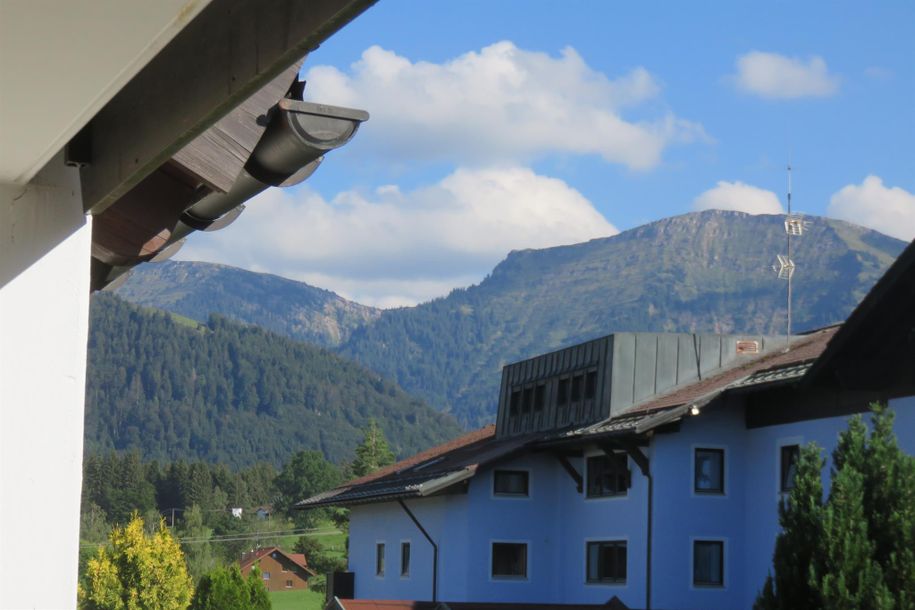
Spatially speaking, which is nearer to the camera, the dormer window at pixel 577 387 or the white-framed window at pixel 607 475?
the white-framed window at pixel 607 475

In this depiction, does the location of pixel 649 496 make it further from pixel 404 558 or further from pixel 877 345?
pixel 404 558

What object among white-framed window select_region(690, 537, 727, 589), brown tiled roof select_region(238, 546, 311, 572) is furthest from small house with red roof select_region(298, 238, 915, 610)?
brown tiled roof select_region(238, 546, 311, 572)

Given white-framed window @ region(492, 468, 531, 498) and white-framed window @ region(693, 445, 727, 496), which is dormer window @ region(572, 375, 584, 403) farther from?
white-framed window @ region(693, 445, 727, 496)

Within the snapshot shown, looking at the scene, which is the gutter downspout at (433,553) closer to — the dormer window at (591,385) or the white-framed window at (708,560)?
the dormer window at (591,385)

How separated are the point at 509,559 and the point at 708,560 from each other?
6.59m

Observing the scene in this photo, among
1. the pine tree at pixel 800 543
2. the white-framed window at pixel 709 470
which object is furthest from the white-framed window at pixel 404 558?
the pine tree at pixel 800 543

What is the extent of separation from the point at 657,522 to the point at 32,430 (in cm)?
2758

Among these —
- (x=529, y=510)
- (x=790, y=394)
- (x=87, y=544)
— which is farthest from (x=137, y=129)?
(x=87, y=544)

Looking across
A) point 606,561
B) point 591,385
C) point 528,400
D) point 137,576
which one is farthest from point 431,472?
point 137,576

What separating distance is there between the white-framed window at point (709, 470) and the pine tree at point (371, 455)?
58846mm

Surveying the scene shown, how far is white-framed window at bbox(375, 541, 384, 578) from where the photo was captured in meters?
39.9

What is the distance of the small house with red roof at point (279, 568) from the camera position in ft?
383

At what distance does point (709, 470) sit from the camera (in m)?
29.9

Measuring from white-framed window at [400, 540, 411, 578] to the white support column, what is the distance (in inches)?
1393
